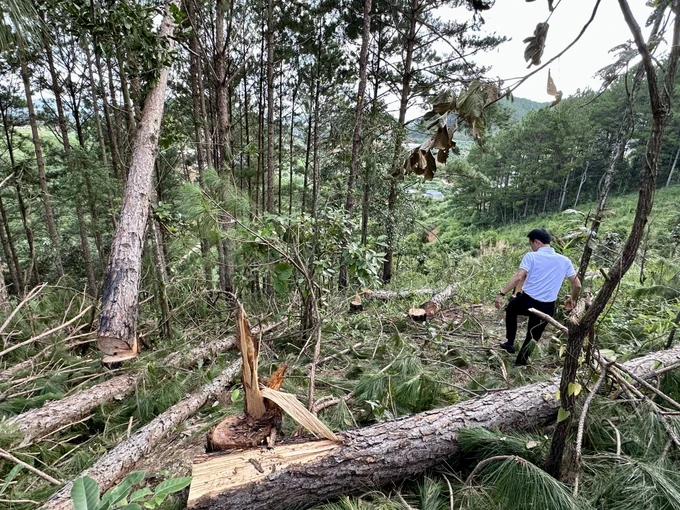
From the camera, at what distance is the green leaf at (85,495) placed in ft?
3.22

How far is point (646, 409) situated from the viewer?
1744mm

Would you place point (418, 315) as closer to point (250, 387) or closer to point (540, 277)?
point (540, 277)

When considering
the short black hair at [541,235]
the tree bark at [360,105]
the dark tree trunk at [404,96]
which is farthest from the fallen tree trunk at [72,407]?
the dark tree trunk at [404,96]

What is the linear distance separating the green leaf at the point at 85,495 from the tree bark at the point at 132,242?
7.06 ft

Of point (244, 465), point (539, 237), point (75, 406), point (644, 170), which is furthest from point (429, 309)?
point (75, 406)

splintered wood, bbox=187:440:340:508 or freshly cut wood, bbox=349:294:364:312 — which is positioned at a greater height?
splintered wood, bbox=187:440:340:508

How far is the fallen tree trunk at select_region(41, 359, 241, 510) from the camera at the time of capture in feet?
5.52

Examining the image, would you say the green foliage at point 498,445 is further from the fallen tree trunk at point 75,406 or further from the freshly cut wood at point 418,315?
the freshly cut wood at point 418,315

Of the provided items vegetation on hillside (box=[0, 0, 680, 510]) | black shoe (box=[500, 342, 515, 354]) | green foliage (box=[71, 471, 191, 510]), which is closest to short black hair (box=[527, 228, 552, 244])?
vegetation on hillside (box=[0, 0, 680, 510])

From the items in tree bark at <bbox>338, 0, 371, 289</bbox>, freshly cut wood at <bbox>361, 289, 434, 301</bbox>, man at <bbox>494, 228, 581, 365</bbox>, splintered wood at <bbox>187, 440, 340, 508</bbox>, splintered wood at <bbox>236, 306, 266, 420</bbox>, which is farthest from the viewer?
freshly cut wood at <bbox>361, 289, 434, 301</bbox>

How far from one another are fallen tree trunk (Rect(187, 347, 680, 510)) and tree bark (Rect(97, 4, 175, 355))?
6.10 feet

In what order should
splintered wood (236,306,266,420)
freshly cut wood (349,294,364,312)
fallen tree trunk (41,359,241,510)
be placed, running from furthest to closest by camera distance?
1. freshly cut wood (349,294,364,312)
2. splintered wood (236,306,266,420)
3. fallen tree trunk (41,359,241,510)

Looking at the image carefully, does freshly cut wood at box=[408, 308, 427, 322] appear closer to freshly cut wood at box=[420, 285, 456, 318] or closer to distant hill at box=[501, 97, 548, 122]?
freshly cut wood at box=[420, 285, 456, 318]

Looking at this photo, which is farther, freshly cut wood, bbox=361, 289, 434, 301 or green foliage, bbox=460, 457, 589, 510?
freshly cut wood, bbox=361, 289, 434, 301
